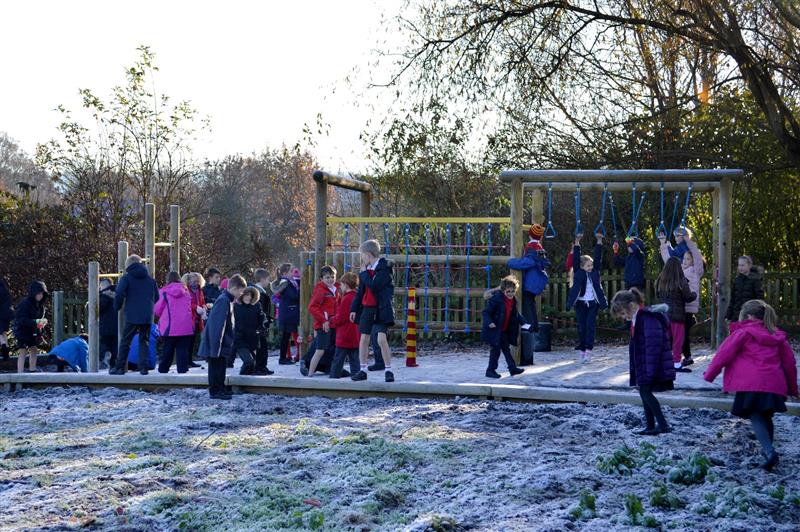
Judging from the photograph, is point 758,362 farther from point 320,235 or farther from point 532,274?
point 320,235

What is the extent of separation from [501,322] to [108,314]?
18.4 feet

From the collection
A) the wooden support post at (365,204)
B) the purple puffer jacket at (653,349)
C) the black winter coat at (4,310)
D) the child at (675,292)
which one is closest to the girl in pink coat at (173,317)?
the black winter coat at (4,310)

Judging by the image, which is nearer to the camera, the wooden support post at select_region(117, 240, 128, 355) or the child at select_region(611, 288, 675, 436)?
the child at select_region(611, 288, 675, 436)

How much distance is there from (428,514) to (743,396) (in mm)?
2954

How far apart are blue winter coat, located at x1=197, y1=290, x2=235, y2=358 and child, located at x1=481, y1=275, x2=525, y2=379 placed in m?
Result: 3.01

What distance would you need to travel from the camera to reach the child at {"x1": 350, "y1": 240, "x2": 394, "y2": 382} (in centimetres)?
1249

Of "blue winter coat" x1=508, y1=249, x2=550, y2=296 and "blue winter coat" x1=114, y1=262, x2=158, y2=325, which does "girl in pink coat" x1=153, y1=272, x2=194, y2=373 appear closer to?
"blue winter coat" x1=114, y1=262, x2=158, y2=325

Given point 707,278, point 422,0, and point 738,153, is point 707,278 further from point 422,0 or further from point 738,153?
point 422,0

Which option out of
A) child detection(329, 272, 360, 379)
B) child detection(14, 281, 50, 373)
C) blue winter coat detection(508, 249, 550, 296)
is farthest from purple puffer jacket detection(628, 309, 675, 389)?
child detection(14, 281, 50, 373)

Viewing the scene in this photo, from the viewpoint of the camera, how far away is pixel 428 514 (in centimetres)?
704

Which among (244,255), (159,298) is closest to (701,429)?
(159,298)

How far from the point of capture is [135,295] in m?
13.5

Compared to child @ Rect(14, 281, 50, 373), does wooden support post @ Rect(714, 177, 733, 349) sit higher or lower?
higher

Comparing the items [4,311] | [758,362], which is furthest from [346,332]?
[4,311]
